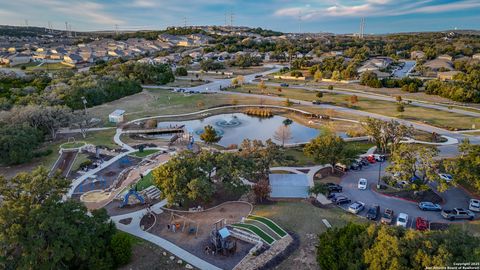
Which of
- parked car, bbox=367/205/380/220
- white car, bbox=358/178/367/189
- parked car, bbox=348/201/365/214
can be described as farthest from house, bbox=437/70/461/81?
parked car, bbox=348/201/365/214

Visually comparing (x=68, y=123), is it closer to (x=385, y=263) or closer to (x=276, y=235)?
(x=276, y=235)

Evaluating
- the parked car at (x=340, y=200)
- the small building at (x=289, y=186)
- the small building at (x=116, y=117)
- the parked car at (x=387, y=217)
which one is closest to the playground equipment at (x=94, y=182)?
the small building at (x=289, y=186)

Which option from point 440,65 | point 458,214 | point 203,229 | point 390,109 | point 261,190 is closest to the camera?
point 203,229

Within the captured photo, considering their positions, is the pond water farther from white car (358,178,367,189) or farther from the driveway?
white car (358,178,367,189)

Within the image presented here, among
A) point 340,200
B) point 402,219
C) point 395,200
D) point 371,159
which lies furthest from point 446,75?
point 402,219

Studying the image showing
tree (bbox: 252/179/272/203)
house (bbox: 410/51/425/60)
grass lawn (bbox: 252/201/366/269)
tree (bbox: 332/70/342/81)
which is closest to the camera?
grass lawn (bbox: 252/201/366/269)

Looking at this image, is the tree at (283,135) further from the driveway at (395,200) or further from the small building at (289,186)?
the driveway at (395,200)

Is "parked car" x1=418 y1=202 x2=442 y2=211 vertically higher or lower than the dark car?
lower

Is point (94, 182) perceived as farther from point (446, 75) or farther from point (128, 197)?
point (446, 75)
